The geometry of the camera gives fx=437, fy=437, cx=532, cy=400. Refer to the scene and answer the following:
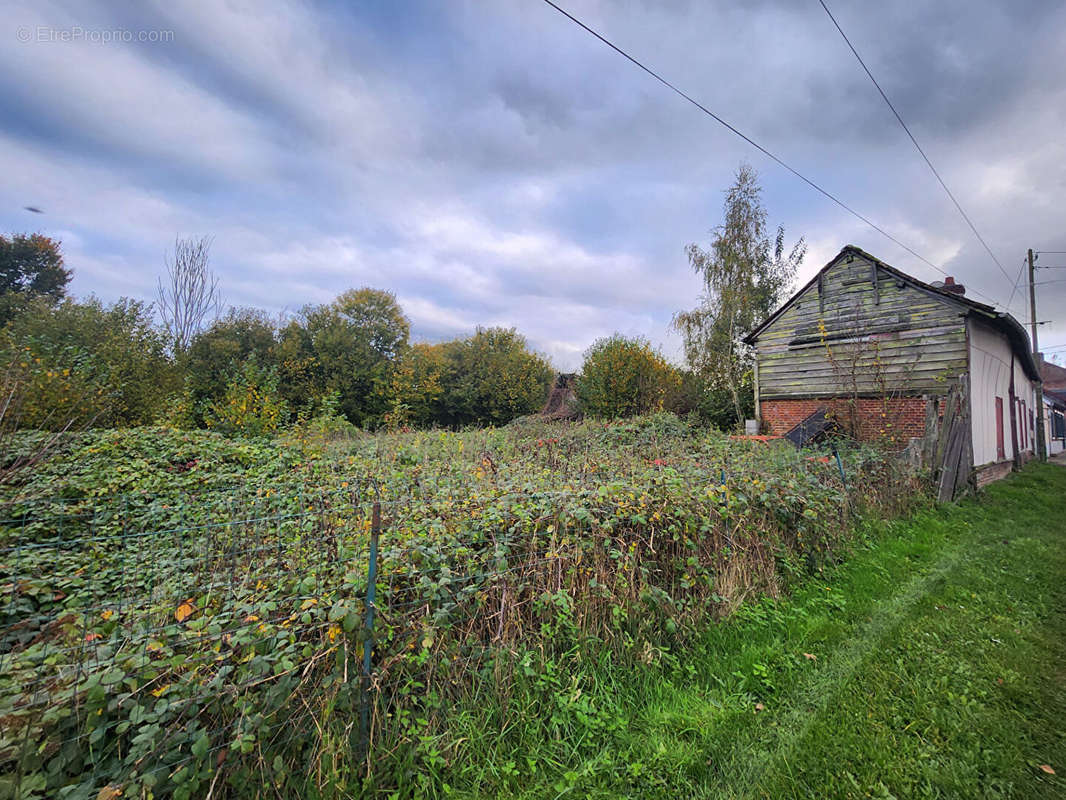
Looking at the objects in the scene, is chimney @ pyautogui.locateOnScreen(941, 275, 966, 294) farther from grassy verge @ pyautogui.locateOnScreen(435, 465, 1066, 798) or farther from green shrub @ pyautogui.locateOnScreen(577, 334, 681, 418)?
grassy verge @ pyautogui.locateOnScreen(435, 465, 1066, 798)

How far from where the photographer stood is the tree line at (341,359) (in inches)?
346

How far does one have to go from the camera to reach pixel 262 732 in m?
1.53

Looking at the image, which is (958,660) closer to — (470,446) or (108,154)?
(470,446)

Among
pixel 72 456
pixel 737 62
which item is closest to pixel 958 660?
pixel 737 62

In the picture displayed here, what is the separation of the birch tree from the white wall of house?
288 inches

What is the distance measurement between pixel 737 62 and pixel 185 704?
794 cm

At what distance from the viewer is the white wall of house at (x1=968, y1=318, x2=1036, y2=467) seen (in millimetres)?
9109

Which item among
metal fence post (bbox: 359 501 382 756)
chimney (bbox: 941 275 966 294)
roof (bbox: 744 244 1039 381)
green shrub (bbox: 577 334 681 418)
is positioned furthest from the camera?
green shrub (bbox: 577 334 681 418)

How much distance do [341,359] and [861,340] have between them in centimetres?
1952

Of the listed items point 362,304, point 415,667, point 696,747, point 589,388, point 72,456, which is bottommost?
point 696,747

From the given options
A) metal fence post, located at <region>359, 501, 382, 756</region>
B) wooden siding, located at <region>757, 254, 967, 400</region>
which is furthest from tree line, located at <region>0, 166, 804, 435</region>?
metal fence post, located at <region>359, 501, 382, 756</region>

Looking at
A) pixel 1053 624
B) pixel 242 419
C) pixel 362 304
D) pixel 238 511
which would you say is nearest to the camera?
pixel 1053 624

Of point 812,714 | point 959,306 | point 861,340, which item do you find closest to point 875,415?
point 861,340

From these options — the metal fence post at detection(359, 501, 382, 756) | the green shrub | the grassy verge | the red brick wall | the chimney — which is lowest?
the grassy verge
